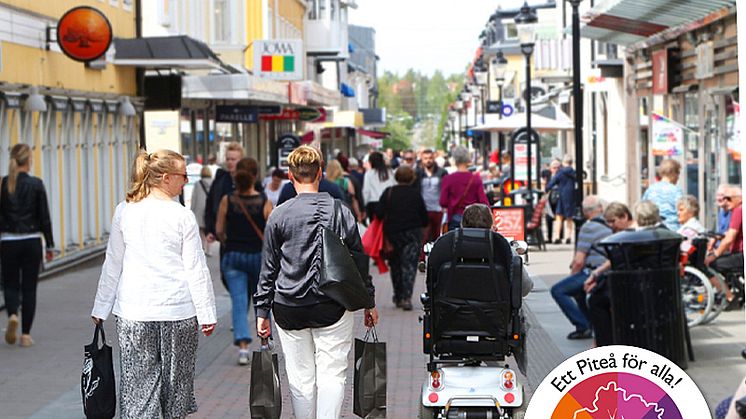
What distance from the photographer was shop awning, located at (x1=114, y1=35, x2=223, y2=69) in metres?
26.5

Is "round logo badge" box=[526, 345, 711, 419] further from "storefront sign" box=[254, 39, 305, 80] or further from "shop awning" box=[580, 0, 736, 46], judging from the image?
"storefront sign" box=[254, 39, 305, 80]

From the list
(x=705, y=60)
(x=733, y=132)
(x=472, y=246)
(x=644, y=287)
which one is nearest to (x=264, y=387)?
(x=472, y=246)

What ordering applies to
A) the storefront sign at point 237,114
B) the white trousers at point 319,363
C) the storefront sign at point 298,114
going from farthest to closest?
the storefront sign at point 298,114
the storefront sign at point 237,114
the white trousers at point 319,363

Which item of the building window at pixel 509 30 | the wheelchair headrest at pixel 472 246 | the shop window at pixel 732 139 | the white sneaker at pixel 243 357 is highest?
the building window at pixel 509 30

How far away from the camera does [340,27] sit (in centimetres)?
7438

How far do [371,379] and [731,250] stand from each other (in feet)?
24.2

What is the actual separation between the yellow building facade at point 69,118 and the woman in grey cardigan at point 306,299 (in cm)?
1162

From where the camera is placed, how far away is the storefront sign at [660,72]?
2486 cm

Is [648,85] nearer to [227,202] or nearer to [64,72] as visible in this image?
[64,72]

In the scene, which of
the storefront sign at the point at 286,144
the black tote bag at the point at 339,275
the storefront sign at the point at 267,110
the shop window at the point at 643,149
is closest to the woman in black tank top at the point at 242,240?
the black tote bag at the point at 339,275

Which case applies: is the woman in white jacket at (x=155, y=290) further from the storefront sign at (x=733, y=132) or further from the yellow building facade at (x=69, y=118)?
the storefront sign at (x=733, y=132)

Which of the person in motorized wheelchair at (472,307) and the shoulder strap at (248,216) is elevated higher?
the shoulder strap at (248,216)

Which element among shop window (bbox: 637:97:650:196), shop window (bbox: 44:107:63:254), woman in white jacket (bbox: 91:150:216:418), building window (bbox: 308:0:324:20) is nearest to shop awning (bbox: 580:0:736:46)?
shop window (bbox: 637:97:650:196)

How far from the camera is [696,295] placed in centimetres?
1404
